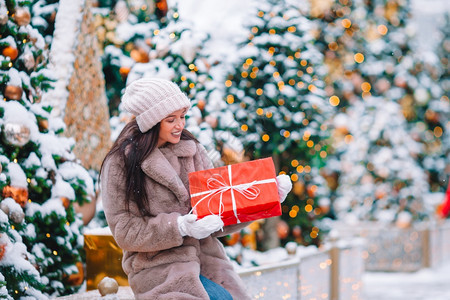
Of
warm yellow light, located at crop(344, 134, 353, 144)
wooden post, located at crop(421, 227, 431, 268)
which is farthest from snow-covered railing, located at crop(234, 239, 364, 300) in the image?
warm yellow light, located at crop(344, 134, 353, 144)

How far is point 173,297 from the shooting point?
2875 mm

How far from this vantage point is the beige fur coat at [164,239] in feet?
9.53

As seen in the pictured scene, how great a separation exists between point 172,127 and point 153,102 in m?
0.15

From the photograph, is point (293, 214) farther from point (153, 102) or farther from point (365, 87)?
point (365, 87)

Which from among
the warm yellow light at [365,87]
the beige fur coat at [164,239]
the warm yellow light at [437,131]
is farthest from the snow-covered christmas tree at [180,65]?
the warm yellow light at [437,131]

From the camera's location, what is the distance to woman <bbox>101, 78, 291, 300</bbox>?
114 inches

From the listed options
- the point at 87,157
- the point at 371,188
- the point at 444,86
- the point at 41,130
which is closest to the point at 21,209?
the point at 41,130

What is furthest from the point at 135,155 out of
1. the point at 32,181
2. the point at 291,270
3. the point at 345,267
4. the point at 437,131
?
the point at 437,131

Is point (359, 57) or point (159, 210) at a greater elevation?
point (159, 210)

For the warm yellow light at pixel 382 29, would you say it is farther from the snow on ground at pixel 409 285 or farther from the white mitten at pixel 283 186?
the white mitten at pixel 283 186

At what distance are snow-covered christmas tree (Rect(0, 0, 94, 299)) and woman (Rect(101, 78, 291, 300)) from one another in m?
0.97

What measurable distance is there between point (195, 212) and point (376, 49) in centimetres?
1261

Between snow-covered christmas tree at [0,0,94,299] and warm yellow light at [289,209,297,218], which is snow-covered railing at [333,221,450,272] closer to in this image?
warm yellow light at [289,209,297,218]

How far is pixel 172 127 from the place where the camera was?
3.07m
